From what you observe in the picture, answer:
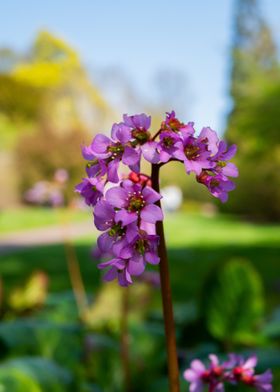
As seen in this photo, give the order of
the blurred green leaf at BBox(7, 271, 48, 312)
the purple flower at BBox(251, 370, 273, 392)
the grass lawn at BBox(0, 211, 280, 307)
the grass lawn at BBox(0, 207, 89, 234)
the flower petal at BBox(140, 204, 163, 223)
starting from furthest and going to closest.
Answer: the grass lawn at BBox(0, 207, 89, 234) < the grass lawn at BBox(0, 211, 280, 307) < the blurred green leaf at BBox(7, 271, 48, 312) < the purple flower at BBox(251, 370, 273, 392) < the flower petal at BBox(140, 204, 163, 223)

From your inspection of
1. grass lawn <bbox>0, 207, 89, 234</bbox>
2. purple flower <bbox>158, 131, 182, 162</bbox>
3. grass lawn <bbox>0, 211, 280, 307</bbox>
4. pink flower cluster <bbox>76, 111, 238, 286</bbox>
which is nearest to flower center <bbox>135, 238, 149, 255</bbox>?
pink flower cluster <bbox>76, 111, 238, 286</bbox>

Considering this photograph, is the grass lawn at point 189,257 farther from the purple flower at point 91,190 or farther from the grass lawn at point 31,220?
the purple flower at point 91,190

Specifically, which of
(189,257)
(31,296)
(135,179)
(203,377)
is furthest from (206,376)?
(189,257)

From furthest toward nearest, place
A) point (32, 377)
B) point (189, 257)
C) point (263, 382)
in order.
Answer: point (189, 257), point (32, 377), point (263, 382)

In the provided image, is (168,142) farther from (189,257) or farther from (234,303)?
(189,257)

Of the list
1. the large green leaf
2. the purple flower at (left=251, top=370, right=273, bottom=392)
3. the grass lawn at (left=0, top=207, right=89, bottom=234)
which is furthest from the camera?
the grass lawn at (left=0, top=207, right=89, bottom=234)

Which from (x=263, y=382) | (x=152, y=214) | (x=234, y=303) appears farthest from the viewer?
(x=234, y=303)

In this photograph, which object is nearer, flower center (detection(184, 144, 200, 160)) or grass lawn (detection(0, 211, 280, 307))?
flower center (detection(184, 144, 200, 160))

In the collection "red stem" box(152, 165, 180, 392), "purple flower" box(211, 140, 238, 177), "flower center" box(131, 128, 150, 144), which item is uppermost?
"flower center" box(131, 128, 150, 144)

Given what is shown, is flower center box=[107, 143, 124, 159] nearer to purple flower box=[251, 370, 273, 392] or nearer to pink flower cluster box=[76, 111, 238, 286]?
pink flower cluster box=[76, 111, 238, 286]
